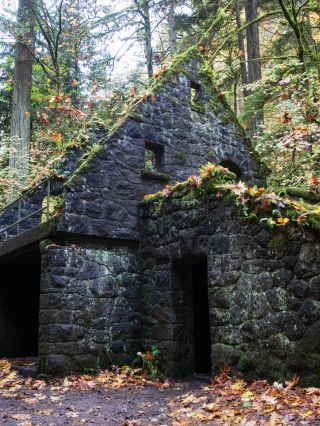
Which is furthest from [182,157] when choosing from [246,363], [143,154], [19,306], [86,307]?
[19,306]

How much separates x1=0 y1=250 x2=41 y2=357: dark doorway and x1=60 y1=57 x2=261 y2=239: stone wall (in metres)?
2.86

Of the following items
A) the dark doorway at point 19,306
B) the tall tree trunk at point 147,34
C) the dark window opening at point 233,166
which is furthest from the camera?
the tall tree trunk at point 147,34

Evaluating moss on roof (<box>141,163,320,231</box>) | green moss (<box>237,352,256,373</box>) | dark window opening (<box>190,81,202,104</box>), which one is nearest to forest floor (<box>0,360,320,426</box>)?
green moss (<box>237,352,256,373</box>)

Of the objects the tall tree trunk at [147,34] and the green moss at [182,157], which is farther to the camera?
the tall tree trunk at [147,34]

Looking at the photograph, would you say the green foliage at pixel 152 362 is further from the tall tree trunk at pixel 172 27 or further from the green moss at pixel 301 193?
the tall tree trunk at pixel 172 27

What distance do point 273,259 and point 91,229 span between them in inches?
132

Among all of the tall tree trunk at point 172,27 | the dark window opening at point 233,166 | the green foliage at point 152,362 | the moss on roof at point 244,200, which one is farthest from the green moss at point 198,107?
the tall tree trunk at point 172,27

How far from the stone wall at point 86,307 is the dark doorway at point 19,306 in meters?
2.71

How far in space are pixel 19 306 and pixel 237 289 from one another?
21.1ft

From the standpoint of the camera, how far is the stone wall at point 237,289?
535cm

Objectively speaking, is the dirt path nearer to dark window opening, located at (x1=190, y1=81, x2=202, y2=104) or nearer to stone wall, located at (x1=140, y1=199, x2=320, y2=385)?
stone wall, located at (x1=140, y1=199, x2=320, y2=385)

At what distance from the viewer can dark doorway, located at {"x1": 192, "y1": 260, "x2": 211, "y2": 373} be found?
8547 mm

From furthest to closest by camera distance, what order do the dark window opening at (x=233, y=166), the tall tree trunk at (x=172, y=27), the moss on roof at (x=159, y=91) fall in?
1. the tall tree trunk at (x=172, y=27)
2. the dark window opening at (x=233, y=166)
3. the moss on roof at (x=159, y=91)

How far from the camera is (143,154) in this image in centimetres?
884
